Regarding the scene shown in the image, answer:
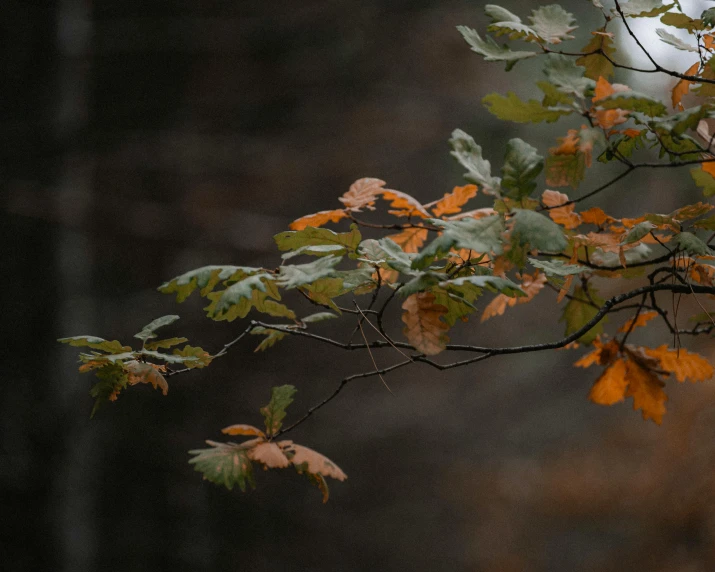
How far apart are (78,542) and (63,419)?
571 mm

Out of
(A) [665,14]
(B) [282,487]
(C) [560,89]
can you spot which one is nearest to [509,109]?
(C) [560,89]

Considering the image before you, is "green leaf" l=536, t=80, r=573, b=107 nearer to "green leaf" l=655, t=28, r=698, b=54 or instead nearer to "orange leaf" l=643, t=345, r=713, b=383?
"green leaf" l=655, t=28, r=698, b=54

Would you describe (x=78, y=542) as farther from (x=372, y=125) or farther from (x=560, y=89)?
(x=560, y=89)

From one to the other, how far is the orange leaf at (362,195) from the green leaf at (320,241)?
19 centimetres

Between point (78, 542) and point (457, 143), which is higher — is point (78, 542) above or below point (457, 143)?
below

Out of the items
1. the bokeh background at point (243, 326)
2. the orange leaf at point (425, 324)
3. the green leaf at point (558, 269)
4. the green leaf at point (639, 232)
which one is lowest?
the bokeh background at point (243, 326)

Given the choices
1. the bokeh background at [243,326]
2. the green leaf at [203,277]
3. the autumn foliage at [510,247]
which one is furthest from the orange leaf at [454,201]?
the bokeh background at [243,326]

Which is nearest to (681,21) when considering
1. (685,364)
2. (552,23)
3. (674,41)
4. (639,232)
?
(674,41)

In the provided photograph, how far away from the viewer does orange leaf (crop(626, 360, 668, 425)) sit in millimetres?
864

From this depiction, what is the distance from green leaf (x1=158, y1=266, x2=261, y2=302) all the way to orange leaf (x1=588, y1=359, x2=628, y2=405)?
0.62 meters

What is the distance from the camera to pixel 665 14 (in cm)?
64

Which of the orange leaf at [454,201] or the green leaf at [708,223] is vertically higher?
the green leaf at [708,223]

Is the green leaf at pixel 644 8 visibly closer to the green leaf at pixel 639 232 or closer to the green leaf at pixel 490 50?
the green leaf at pixel 490 50

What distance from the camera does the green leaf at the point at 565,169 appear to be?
666 millimetres
